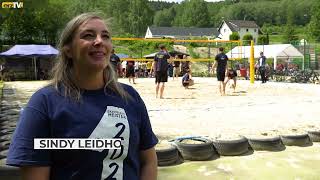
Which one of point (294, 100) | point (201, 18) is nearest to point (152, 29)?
point (201, 18)

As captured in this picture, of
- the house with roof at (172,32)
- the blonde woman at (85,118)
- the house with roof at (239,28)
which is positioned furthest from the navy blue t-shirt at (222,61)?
the house with roof at (239,28)

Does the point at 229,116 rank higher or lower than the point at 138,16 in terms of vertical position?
lower

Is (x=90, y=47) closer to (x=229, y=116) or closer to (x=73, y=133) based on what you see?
(x=73, y=133)

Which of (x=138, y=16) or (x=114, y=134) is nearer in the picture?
(x=114, y=134)

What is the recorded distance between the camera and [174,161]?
4.97 m

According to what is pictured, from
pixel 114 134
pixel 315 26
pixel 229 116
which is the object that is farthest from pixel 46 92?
pixel 315 26

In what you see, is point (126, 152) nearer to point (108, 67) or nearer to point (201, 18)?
point (108, 67)

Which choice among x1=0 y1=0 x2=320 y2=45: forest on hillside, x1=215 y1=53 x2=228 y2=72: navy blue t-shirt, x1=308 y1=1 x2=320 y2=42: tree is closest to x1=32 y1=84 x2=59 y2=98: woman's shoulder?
x1=0 y1=0 x2=320 y2=45: forest on hillside

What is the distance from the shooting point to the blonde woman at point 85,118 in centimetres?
149

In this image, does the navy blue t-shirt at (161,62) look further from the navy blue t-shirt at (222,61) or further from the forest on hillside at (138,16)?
the navy blue t-shirt at (222,61)

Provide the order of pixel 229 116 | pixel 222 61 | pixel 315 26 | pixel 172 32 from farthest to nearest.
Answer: pixel 172 32
pixel 315 26
pixel 222 61
pixel 229 116

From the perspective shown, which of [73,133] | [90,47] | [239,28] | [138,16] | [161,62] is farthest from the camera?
[239,28]

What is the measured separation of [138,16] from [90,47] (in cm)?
9342

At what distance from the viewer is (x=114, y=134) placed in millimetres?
1551
